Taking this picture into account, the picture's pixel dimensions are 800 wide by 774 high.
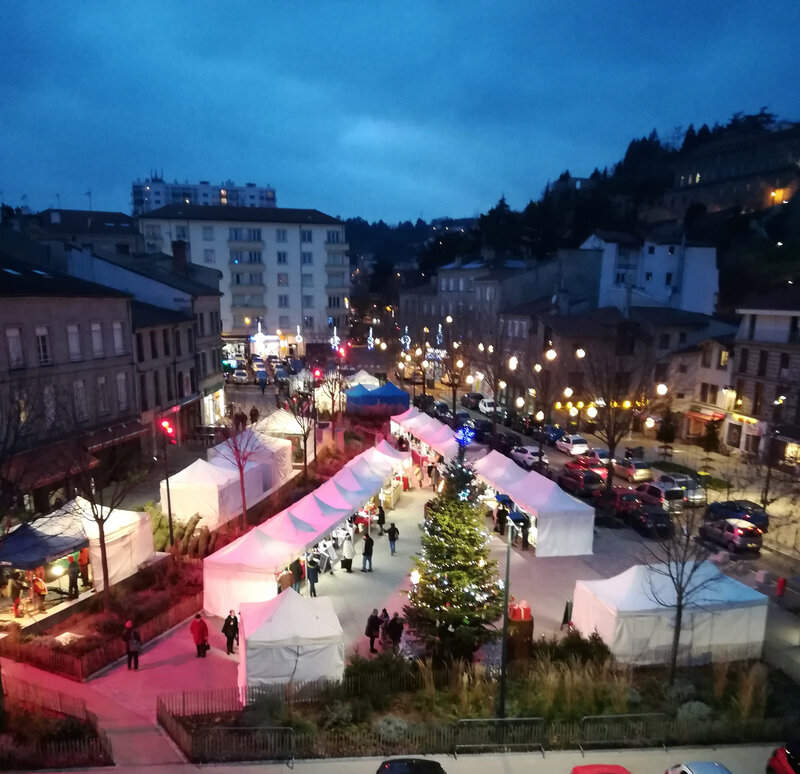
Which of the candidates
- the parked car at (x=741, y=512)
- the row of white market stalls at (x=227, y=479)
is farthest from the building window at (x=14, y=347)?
the parked car at (x=741, y=512)

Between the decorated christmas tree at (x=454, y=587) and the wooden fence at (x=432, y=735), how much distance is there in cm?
219

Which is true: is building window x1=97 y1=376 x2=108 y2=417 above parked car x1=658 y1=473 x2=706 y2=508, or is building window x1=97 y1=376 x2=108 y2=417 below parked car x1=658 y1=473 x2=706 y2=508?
above

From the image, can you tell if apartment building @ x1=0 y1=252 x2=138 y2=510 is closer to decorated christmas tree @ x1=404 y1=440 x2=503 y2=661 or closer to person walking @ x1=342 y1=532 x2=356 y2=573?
person walking @ x1=342 y1=532 x2=356 y2=573

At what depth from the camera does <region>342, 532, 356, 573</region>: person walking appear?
17.8 metres

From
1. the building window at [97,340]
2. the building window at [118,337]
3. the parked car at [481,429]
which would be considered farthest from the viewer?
the parked car at [481,429]

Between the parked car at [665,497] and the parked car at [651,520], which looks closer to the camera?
the parked car at [651,520]

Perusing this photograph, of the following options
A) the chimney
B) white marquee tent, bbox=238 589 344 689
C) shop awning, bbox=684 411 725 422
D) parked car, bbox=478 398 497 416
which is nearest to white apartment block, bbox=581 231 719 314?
shop awning, bbox=684 411 725 422

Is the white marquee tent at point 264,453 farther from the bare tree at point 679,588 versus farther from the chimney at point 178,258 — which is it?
the chimney at point 178,258

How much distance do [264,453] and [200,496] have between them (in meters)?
4.45

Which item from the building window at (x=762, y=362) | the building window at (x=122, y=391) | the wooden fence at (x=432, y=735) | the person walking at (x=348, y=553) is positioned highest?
the building window at (x=762, y=362)

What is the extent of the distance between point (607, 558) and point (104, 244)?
179 feet

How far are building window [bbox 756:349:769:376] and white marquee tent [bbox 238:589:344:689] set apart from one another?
93.1ft

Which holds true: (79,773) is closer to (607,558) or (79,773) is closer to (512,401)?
(607,558)

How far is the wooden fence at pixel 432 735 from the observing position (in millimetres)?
9852
